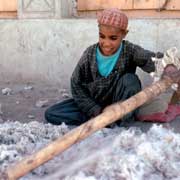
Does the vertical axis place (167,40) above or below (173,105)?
above

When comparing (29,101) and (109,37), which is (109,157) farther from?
(29,101)

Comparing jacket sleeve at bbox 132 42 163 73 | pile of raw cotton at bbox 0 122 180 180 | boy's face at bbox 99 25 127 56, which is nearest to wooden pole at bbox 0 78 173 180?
pile of raw cotton at bbox 0 122 180 180

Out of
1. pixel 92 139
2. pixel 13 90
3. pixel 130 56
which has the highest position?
pixel 130 56

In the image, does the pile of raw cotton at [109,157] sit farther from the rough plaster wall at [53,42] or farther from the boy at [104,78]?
the rough plaster wall at [53,42]

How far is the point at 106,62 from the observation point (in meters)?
3.83

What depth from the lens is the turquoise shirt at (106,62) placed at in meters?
3.82

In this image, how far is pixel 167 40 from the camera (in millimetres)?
4789

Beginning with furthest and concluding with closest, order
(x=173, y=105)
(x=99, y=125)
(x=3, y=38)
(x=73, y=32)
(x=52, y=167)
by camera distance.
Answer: (x=3, y=38)
(x=73, y=32)
(x=173, y=105)
(x=52, y=167)
(x=99, y=125)

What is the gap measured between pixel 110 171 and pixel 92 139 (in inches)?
23.8

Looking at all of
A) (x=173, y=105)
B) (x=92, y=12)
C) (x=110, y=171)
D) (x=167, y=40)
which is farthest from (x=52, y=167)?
(x=92, y=12)

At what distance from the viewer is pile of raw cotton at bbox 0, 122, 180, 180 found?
263cm

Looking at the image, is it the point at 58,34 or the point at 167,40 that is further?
the point at 58,34

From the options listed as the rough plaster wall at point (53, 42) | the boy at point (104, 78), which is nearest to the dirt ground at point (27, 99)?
the rough plaster wall at point (53, 42)

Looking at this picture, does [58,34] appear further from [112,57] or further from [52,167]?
[52,167]
